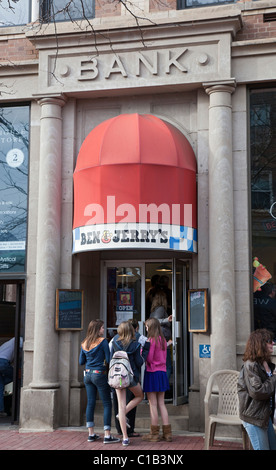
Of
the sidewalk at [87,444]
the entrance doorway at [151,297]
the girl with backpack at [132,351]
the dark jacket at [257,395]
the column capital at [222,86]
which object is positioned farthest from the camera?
the entrance doorway at [151,297]

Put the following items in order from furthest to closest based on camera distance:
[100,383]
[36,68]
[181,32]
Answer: [36,68] → [181,32] → [100,383]

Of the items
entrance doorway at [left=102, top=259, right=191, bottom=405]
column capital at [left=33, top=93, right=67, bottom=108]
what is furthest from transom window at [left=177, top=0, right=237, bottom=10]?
entrance doorway at [left=102, top=259, right=191, bottom=405]

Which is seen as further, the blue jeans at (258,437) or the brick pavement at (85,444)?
the brick pavement at (85,444)

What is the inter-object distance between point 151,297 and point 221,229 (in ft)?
7.08

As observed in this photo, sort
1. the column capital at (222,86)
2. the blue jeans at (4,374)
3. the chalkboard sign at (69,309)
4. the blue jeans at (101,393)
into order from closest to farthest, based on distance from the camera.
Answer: the blue jeans at (101,393)
the column capital at (222,86)
the chalkboard sign at (69,309)
the blue jeans at (4,374)

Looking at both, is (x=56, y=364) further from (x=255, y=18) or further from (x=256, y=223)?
(x=255, y=18)

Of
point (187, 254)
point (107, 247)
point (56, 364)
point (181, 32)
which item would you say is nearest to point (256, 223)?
point (187, 254)

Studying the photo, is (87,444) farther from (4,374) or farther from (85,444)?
(4,374)

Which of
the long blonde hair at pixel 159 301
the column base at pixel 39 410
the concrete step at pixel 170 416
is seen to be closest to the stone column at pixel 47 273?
the column base at pixel 39 410

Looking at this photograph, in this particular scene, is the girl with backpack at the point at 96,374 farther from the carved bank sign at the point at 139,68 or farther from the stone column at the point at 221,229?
the carved bank sign at the point at 139,68

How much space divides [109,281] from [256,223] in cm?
309

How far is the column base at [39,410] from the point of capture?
9.77 m

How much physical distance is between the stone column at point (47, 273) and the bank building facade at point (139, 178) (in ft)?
0.07

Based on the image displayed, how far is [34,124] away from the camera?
Answer: 35.9ft
